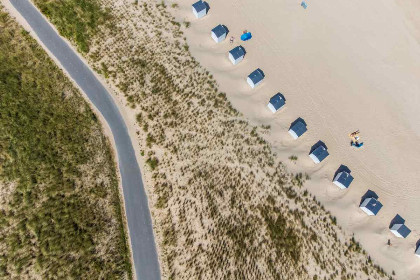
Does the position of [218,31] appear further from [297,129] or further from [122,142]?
[122,142]

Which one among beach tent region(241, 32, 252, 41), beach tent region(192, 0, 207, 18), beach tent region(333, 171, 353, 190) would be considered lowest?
beach tent region(333, 171, 353, 190)

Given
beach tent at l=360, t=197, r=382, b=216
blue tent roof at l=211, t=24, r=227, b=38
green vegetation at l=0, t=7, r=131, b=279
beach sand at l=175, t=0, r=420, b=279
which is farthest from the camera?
blue tent roof at l=211, t=24, r=227, b=38

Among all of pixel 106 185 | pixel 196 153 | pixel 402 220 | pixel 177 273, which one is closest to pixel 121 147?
pixel 106 185

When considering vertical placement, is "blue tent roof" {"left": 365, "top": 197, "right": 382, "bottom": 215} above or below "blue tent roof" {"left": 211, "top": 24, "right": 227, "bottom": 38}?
below

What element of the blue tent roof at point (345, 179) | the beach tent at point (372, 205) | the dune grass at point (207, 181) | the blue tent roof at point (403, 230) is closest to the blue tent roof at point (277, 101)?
the dune grass at point (207, 181)

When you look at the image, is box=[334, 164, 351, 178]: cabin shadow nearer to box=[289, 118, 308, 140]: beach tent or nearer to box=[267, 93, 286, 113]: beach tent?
box=[289, 118, 308, 140]: beach tent

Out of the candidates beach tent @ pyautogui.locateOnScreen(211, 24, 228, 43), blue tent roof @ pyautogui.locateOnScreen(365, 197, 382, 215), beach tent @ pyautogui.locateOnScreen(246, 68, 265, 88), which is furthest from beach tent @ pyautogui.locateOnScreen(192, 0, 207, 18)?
blue tent roof @ pyautogui.locateOnScreen(365, 197, 382, 215)

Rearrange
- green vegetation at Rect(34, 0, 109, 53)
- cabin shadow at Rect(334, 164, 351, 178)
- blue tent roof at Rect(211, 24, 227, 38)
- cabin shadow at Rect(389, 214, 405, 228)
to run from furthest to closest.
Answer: blue tent roof at Rect(211, 24, 227, 38)
green vegetation at Rect(34, 0, 109, 53)
cabin shadow at Rect(334, 164, 351, 178)
cabin shadow at Rect(389, 214, 405, 228)
